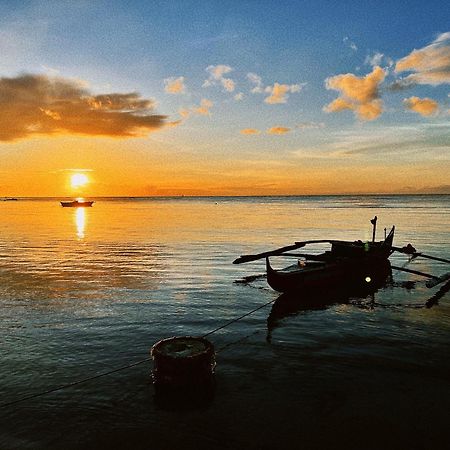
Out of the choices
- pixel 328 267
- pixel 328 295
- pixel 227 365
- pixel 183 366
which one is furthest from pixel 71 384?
pixel 328 267

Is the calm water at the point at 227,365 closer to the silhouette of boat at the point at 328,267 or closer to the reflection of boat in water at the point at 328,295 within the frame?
the reflection of boat in water at the point at 328,295

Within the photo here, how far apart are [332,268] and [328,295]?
5.83 feet

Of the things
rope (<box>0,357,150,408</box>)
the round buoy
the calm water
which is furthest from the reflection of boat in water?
rope (<box>0,357,150,408</box>)

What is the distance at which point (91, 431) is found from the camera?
863 centimetres

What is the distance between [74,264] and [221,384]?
840 inches

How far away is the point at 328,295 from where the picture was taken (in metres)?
20.7

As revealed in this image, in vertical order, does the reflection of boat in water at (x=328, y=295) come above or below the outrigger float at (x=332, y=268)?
below

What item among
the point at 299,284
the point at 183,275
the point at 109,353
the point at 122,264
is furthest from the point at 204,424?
the point at 122,264

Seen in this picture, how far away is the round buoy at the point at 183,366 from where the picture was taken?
32.0 feet

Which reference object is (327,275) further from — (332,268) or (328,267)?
(332,268)

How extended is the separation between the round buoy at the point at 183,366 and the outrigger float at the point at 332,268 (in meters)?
8.12

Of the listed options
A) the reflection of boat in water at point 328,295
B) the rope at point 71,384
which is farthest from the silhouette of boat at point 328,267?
the rope at point 71,384

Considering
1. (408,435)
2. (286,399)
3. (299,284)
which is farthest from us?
(299,284)

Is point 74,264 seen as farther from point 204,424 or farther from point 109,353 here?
point 204,424
